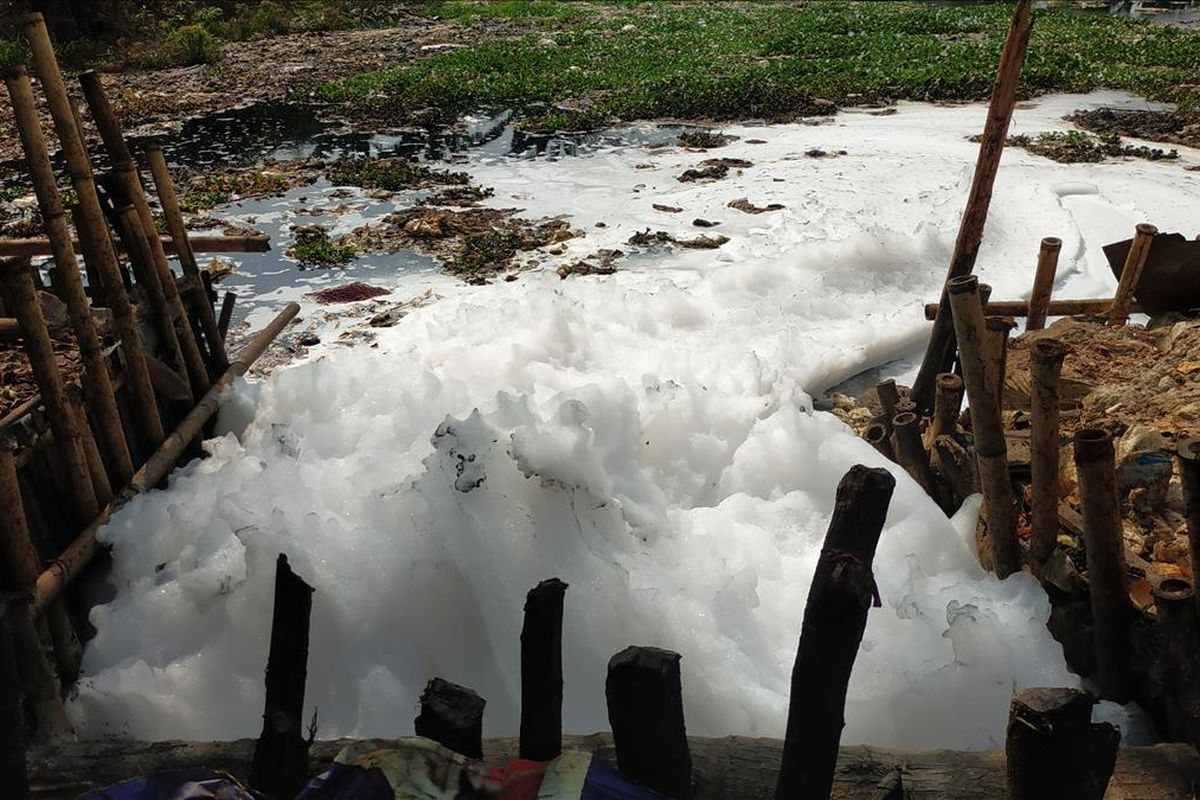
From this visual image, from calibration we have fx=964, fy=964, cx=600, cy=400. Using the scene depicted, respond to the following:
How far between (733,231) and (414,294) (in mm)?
3018

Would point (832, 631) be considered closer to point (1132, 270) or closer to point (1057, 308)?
point (1132, 270)

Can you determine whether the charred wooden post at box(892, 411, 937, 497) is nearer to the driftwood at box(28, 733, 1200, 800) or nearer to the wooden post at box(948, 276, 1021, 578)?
the wooden post at box(948, 276, 1021, 578)

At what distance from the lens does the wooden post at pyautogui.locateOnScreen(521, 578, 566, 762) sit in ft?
6.06

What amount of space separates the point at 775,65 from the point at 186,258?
47.5 ft

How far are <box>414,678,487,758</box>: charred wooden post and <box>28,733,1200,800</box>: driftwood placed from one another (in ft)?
0.72

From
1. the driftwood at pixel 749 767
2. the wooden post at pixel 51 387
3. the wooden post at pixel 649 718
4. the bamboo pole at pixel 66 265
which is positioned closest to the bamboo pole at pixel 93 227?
the bamboo pole at pixel 66 265

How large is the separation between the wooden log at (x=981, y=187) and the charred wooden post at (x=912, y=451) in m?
0.48

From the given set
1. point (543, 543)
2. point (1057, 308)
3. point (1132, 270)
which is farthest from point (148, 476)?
point (1132, 270)

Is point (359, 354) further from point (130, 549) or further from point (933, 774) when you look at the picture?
point (933, 774)

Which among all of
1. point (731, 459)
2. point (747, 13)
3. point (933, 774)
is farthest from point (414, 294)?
point (747, 13)

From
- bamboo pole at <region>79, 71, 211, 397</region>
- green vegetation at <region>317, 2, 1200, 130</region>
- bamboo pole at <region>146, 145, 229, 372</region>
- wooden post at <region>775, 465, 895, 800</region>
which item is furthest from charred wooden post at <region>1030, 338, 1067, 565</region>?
green vegetation at <region>317, 2, 1200, 130</region>

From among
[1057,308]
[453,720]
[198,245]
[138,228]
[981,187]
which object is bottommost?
[1057,308]

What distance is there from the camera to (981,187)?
4242mm

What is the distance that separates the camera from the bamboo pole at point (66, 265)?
10.9ft
